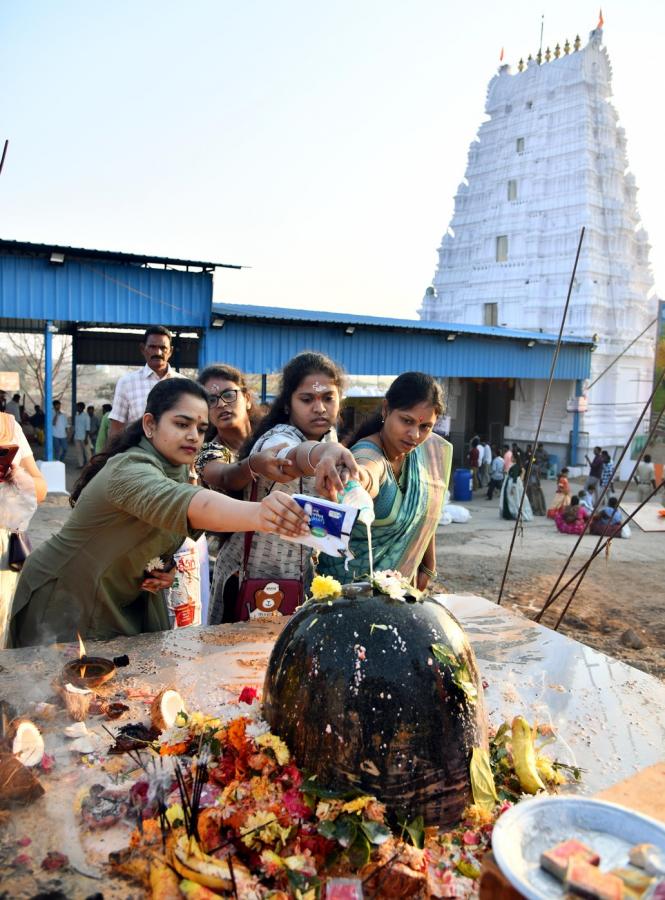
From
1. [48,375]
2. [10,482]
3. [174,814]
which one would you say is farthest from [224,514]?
[48,375]

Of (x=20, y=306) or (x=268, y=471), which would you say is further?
(x=20, y=306)

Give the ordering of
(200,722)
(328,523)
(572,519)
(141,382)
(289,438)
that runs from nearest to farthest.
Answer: (328,523)
(200,722)
(289,438)
(141,382)
(572,519)

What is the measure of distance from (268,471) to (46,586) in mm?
1142

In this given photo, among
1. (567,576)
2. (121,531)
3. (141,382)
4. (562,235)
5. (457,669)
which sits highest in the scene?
(562,235)

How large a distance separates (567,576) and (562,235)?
61.7ft

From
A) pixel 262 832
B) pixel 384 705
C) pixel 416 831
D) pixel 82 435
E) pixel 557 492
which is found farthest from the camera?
pixel 82 435

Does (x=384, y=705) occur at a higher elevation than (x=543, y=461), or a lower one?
higher

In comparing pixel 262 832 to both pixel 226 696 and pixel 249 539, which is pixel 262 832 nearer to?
pixel 226 696

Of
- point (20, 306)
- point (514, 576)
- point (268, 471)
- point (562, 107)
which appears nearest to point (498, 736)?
point (268, 471)

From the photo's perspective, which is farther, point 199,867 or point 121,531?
point 121,531

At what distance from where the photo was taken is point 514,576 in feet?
34.0

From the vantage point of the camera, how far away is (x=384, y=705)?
7.27 feet

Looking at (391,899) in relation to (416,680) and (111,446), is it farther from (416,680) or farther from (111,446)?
(111,446)

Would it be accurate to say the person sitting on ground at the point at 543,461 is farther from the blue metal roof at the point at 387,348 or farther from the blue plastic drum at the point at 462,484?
the blue plastic drum at the point at 462,484
